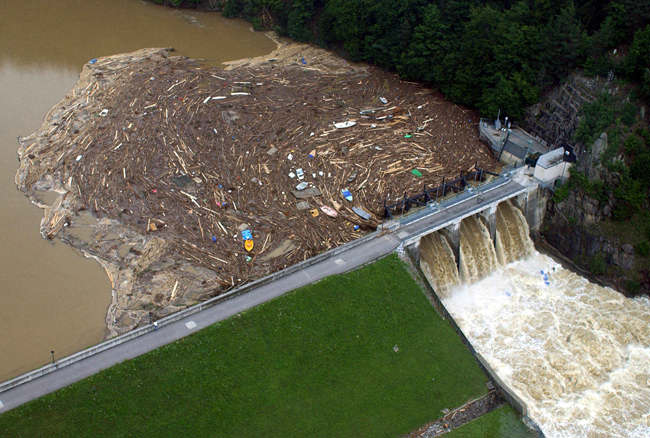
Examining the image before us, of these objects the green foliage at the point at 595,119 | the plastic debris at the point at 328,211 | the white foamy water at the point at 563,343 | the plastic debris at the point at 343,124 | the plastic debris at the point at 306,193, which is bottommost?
the white foamy water at the point at 563,343

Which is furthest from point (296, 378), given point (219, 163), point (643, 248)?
point (643, 248)

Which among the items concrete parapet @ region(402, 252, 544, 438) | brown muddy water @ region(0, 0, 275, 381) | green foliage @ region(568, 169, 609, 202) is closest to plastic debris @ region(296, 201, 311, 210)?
concrete parapet @ region(402, 252, 544, 438)

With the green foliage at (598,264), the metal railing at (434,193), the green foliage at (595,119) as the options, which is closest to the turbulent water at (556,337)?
the green foliage at (598,264)

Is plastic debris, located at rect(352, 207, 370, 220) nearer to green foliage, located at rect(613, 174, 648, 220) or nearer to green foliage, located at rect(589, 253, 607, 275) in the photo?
green foliage, located at rect(589, 253, 607, 275)

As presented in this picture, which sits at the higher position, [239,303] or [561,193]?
[239,303]

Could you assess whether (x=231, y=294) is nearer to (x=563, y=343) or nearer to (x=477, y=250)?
(x=477, y=250)

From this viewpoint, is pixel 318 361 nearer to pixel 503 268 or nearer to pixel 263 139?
pixel 503 268

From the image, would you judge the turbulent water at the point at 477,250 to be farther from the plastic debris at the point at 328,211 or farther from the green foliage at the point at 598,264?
the plastic debris at the point at 328,211
